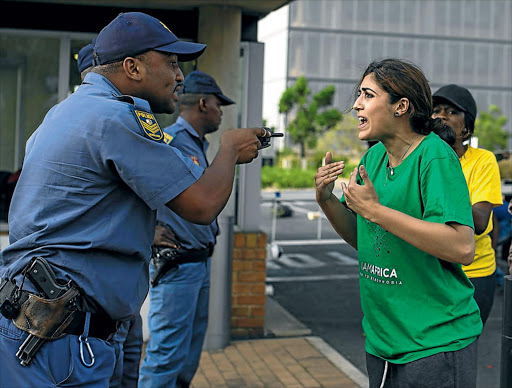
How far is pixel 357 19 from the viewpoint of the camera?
175 ft

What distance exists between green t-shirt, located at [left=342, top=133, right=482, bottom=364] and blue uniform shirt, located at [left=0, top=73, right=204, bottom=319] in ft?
2.65

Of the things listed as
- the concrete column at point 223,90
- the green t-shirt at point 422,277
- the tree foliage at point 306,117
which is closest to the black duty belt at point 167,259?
the concrete column at point 223,90

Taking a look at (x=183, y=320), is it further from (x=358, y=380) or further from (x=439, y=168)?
(x=439, y=168)

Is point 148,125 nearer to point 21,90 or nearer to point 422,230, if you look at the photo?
point 422,230

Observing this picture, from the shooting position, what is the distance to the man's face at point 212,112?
5031mm

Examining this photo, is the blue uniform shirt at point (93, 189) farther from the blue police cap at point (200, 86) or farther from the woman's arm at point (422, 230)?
the blue police cap at point (200, 86)

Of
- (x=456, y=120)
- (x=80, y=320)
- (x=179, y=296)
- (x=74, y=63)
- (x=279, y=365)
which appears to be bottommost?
(x=279, y=365)

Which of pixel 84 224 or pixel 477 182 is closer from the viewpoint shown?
pixel 84 224

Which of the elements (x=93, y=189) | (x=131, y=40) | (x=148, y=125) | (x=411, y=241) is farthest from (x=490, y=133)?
(x=93, y=189)

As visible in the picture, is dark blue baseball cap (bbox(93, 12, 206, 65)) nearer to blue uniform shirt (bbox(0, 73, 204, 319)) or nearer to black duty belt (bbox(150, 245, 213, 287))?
blue uniform shirt (bbox(0, 73, 204, 319))

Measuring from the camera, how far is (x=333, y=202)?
304cm

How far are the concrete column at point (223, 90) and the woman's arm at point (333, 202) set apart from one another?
10.8 ft

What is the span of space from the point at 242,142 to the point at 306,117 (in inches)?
1431

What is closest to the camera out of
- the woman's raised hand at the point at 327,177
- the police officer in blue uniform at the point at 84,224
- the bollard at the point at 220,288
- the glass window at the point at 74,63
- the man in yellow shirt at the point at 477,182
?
the police officer in blue uniform at the point at 84,224
